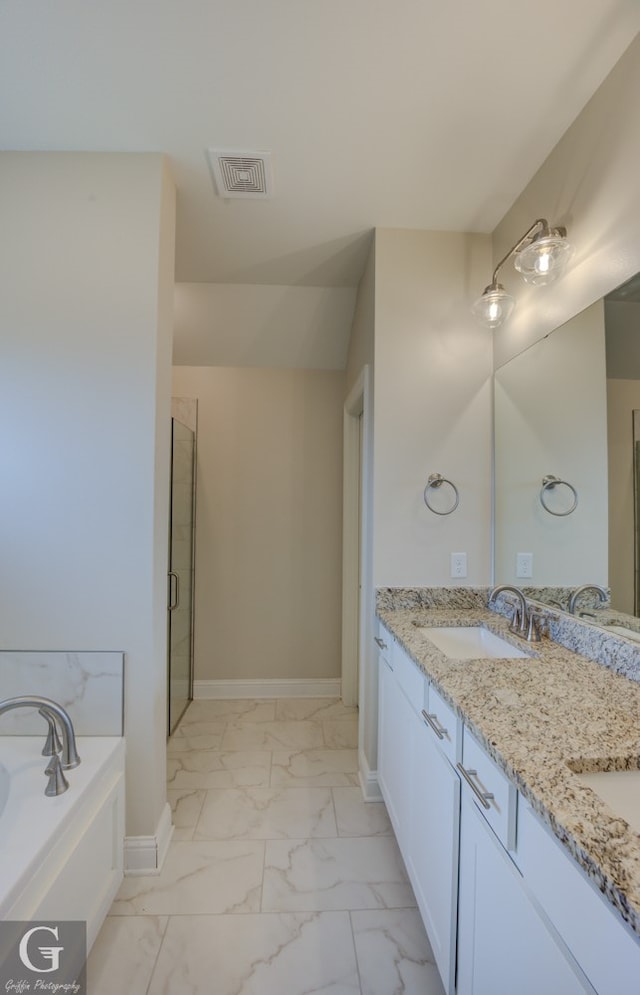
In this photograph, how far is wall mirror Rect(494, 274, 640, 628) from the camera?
1.28 metres

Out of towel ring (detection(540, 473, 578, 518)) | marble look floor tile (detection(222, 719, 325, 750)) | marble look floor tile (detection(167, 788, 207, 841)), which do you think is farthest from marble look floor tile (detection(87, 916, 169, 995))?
towel ring (detection(540, 473, 578, 518))

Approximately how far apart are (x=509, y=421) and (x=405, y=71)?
52.2 inches

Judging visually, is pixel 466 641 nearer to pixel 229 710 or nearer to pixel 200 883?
pixel 200 883

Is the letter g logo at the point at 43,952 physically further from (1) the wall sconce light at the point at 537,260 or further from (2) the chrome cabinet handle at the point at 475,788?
(1) the wall sconce light at the point at 537,260

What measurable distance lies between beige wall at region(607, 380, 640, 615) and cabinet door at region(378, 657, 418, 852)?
2.65ft

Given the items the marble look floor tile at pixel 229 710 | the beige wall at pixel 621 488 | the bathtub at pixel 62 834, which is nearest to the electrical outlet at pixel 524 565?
the beige wall at pixel 621 488

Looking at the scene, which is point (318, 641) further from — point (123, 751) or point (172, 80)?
point (172, 80)

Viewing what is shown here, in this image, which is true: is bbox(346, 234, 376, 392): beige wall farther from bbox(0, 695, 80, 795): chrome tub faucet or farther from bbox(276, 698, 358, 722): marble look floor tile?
bbox(276, 698, 358, 722): marble look floor tile

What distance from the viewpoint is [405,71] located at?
1.30 metres

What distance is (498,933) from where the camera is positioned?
32.3 inches

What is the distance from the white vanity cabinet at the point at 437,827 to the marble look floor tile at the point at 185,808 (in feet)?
3.30

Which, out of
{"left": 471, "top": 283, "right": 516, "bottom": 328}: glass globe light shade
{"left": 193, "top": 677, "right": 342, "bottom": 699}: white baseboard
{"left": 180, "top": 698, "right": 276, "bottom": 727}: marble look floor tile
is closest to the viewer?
{"left": 471, "top": 283, "right": 516, "bottom": 328}: glass globe light shade

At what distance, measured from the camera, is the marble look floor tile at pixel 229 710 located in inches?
107

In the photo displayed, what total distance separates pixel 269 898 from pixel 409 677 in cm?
96
